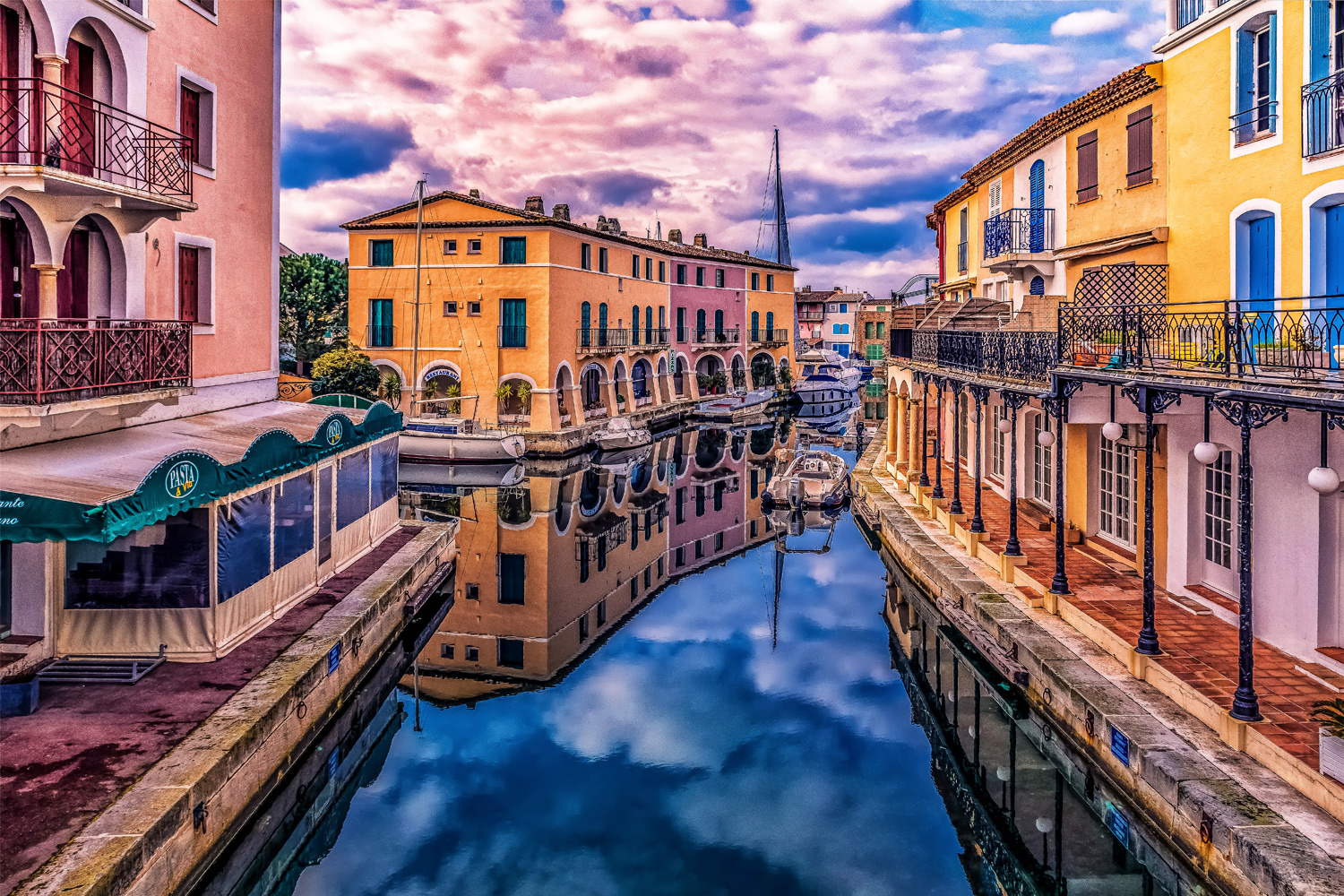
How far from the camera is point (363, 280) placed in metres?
38.2

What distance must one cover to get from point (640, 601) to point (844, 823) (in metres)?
9.93

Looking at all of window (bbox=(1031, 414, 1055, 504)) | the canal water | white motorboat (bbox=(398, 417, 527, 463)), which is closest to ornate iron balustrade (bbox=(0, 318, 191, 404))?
the canal water

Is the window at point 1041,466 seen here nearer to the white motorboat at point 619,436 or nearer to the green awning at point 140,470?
the green awning at point 140,470

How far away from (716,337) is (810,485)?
3079 centimetres

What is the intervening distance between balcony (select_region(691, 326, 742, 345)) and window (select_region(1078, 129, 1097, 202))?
124ft

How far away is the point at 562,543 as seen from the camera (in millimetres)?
23312

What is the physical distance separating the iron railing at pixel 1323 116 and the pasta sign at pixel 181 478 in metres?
12.8

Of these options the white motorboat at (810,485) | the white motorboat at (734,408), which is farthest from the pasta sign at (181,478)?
the white motorboat at (734,408)

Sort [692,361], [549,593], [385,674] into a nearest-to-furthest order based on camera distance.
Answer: [385,674]
[549,593]
[692,361]

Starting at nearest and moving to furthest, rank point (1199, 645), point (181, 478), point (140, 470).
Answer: point (181, 478)
point (140, 470)
point (1199, 645)

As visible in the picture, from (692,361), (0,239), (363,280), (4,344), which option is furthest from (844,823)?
(692,361)

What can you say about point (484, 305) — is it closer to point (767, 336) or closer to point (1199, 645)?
point (767, 336)

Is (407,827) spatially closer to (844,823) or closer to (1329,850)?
(844,823)

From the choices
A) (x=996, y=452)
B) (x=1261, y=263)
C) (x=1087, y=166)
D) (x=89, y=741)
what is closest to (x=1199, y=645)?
(x=1261, y=263)
